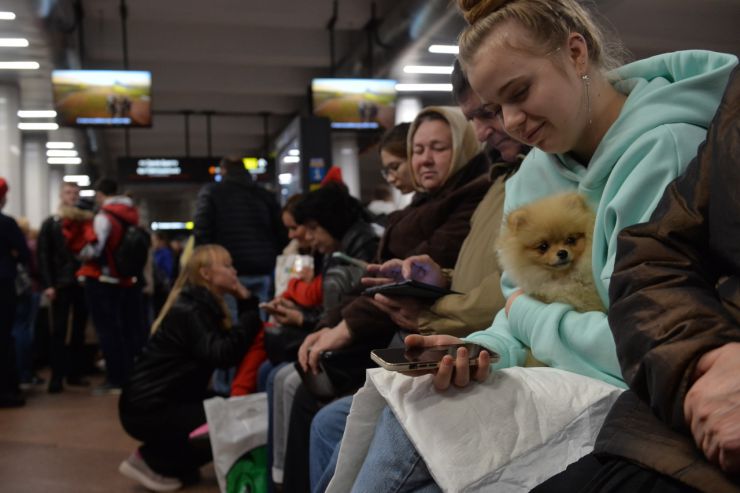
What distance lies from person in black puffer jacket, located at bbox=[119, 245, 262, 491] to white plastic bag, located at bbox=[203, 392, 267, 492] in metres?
0.55

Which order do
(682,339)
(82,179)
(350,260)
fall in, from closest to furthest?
1. (682,339)
2. (350,260)
3. (82,179)

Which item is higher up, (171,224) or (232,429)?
(171,224)

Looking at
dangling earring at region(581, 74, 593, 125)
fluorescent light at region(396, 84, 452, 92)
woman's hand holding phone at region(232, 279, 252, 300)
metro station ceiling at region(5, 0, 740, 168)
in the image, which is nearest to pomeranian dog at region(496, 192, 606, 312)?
dangling earring at region(581, 74, 593, 125)

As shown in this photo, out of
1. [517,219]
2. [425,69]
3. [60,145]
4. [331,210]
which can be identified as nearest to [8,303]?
[331,210]

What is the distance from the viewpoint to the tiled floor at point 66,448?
12.7 feet

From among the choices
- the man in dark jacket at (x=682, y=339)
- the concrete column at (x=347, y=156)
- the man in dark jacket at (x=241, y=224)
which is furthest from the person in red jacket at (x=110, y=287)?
the concrete column at (x=347, y=156)

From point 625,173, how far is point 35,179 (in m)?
15.3

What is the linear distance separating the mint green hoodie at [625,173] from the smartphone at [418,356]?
23 centimetres

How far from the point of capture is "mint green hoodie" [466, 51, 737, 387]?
1.46 meters

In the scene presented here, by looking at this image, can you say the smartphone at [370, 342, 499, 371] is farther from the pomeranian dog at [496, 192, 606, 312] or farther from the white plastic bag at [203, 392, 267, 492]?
the white plastic bag at [203, 392, 267, 492]

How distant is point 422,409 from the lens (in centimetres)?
131

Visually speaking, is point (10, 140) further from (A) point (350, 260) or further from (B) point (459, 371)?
(B) point (459, 371)

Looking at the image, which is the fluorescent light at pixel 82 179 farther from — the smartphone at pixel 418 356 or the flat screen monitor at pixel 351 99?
the smartphone at pixel 418 356

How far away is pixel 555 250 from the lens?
1.77 m
